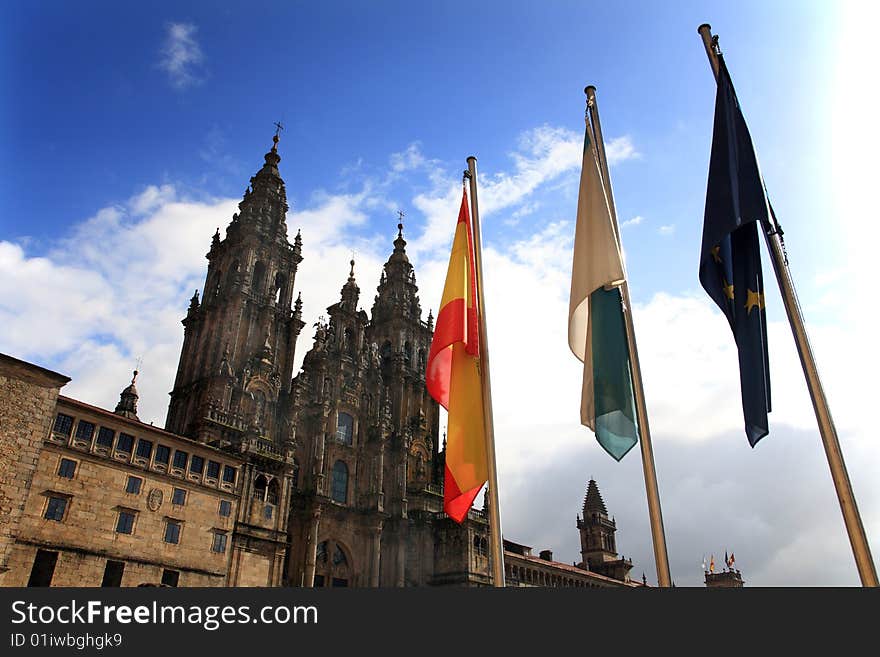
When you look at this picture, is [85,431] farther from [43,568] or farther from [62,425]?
[43,568]

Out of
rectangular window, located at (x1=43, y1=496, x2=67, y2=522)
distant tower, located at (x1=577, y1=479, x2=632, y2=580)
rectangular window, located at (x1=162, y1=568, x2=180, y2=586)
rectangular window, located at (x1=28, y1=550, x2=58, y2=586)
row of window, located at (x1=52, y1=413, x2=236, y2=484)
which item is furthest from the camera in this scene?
distant tower, located at (x1=577, y1=479, x2=632, y2=580)

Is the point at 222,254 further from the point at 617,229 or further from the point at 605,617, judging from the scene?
the point at 605,617

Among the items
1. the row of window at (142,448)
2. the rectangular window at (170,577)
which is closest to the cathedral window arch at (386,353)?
the row of window at (142,448)

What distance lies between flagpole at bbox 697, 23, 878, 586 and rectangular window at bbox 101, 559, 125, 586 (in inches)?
1420

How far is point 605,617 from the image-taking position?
8367 millimetres

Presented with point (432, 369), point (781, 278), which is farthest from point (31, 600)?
point (781, 278)

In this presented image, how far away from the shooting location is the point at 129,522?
3644cm

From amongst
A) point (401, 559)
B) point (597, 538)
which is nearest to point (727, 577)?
point (597, 538)

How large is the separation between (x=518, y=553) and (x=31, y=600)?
2884 inches

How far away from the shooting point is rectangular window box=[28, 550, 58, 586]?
32.2 meters

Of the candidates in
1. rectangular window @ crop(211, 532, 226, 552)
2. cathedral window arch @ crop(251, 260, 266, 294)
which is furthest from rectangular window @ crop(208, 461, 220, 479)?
cathedral window arch @ crop(251, 260, 266, 294)

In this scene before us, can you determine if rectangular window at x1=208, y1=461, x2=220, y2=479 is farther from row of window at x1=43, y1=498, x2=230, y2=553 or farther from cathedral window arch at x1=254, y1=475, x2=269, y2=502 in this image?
cathedral window arch at x1=254, y1=475, x2=269, y2=502

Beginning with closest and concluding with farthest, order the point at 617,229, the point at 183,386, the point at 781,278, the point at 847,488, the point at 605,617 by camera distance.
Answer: the point at 605,617 < the point at 847,488 < the point at 781,278 < the point at 617,229 < the point at 183,386

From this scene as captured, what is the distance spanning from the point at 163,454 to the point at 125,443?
2583 millimetres
